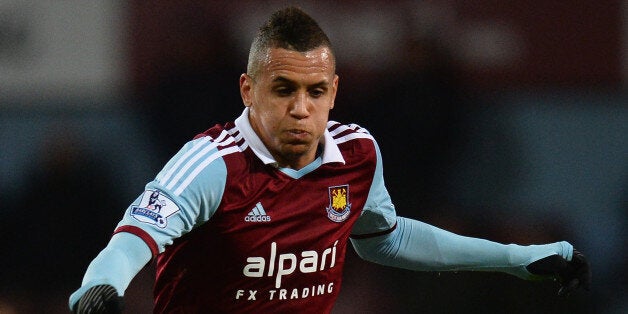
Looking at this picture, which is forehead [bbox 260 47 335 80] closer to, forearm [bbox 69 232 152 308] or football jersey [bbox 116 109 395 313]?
football jersey [bbox 116 109 395 313]

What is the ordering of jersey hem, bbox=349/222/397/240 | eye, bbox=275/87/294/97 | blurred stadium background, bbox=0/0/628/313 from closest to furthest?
eye, bbox=275/87/294/97
jersey hem, bbox=349/222/397/240
blurred stadium background, bbox=0/0/628/313

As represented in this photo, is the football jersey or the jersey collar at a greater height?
the jersey collar

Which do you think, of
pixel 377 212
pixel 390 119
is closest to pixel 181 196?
pixel 377 212

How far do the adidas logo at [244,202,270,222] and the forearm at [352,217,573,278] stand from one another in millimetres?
522

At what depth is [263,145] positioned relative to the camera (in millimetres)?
2424

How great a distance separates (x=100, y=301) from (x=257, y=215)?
595mm

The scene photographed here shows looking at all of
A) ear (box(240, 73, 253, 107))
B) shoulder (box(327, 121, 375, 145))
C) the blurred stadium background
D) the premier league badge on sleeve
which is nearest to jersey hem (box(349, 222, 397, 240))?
shoulder (box(327, 121, 375, 145))

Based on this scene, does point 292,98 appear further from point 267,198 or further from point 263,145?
point 267,198

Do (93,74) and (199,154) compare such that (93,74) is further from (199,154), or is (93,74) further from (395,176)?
(199,154)

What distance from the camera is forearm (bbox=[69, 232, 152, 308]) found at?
1.93m

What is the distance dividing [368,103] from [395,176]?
372 millimetres

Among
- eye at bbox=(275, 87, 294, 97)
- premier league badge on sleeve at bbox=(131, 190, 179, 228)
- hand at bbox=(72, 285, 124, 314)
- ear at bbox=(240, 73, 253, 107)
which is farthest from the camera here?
ear at bbox=(240, 73, 253, 107)

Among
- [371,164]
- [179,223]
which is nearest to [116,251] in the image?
[179,223]

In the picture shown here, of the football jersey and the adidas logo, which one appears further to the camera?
the adidas logo
